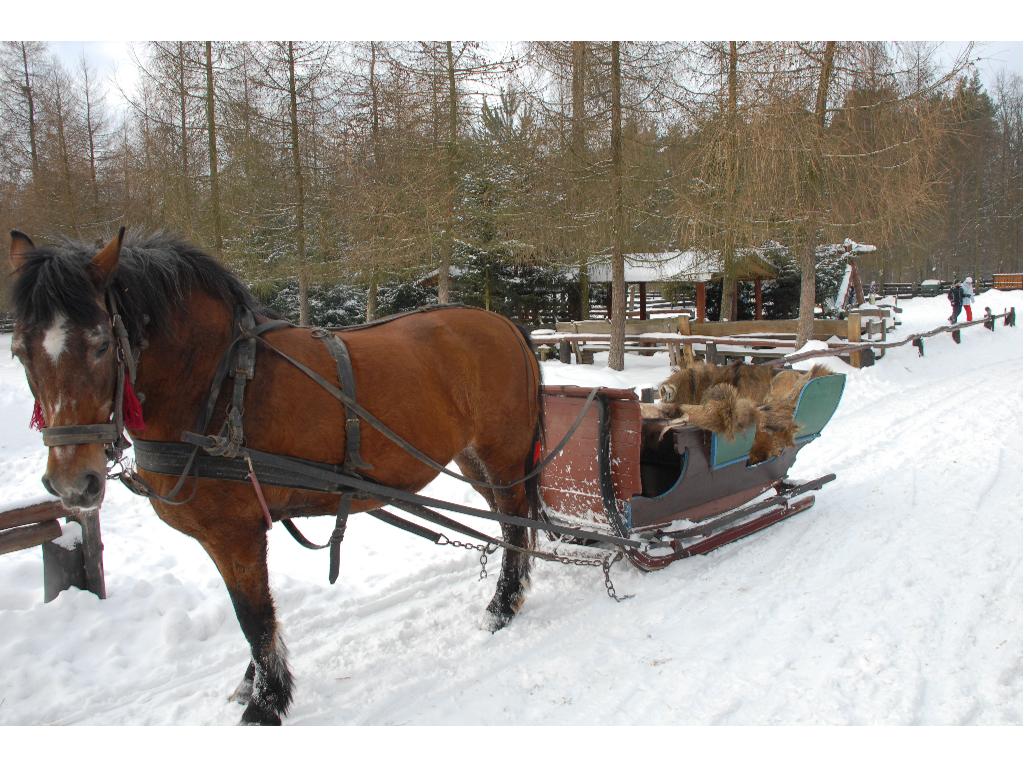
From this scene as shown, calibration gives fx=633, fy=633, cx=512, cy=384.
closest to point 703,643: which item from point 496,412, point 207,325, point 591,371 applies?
point 496,412

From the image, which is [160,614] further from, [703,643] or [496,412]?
[703,643]

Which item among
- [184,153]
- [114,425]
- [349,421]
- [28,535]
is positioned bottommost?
[28,535]

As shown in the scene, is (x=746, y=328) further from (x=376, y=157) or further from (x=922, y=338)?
(x=376, y=157)

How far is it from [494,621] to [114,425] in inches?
86.6

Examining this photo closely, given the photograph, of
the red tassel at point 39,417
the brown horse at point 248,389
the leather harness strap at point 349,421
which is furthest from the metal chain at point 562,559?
the red tassel at point 39,417

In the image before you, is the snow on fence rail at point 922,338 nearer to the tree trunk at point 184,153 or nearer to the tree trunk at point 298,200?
the tree trunk at point 298,200

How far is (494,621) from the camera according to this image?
3.52 m

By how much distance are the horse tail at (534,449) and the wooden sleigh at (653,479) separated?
0.39 metres

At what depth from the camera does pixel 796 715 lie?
2582 millimetres

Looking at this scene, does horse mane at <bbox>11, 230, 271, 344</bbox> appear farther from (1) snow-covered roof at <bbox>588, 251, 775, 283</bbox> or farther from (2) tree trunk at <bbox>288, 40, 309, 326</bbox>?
(2) tree trunk at <bbox>288, 40, 309, 326</bbox>

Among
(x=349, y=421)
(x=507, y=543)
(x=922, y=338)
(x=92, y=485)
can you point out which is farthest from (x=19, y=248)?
(x=922, y=338)

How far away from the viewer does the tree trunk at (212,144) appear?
40.2ft

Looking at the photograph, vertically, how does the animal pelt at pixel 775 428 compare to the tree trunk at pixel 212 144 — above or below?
below

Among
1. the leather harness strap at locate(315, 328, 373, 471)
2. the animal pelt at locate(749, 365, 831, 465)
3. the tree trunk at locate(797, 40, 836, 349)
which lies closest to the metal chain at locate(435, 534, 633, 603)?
the leather harness strap at locate(315, 328, 373, 471)
